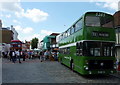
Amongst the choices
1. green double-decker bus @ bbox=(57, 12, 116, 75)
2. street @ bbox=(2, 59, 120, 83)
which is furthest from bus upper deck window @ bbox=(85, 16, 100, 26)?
street @ bbox=(2, 59, 120, 83)

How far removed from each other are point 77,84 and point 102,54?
11.0 feet

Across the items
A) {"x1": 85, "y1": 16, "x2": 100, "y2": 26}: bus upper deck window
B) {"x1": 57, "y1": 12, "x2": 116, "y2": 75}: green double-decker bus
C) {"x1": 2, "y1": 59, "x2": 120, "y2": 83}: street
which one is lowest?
{"x1": 2, "y1": 59, "x2": 120, "y2": 83}: street

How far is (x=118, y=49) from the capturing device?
25.8 metres

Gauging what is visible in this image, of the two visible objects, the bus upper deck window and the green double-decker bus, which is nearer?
the green double-decker bus

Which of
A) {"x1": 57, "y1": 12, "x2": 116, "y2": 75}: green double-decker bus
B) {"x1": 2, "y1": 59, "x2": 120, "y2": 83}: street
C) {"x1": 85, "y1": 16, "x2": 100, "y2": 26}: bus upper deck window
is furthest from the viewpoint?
{"x1": 85, "y1": 16, "x2": 100, "y2": 26}: bus upper deck window

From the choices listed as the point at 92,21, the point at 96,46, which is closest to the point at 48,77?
the point at 96,46

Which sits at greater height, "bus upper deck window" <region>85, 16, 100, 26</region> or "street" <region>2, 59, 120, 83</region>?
"bus upper deck window" <region>85, 16, 100, 26</region>

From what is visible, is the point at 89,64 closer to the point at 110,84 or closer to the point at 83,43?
the point at 83,43

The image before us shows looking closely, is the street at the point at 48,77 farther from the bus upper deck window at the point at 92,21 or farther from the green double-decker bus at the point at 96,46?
the bus upper deck window at the point at 92,21

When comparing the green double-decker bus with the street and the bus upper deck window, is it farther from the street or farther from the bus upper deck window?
the street

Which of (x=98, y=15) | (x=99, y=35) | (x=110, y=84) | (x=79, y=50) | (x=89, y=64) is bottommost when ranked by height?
(x=110, y=84)

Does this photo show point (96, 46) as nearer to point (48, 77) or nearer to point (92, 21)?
point (92, 21)

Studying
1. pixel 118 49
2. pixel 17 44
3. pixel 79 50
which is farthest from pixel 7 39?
pixel 79 50

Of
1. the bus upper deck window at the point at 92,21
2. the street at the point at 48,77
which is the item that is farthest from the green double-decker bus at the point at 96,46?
the street at the point at 48,77
